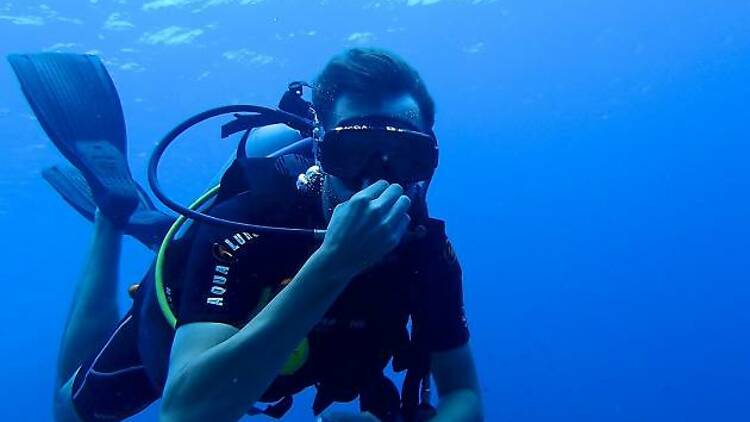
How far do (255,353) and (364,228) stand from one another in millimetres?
651

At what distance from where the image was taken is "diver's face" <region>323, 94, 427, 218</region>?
3.21 meters

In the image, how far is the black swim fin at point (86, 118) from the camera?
597cm

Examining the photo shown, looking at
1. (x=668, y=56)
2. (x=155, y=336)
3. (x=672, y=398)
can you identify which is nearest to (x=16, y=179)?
(x=155, y=336)

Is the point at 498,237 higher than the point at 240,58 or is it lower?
higher

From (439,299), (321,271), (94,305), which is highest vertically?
(439,299)

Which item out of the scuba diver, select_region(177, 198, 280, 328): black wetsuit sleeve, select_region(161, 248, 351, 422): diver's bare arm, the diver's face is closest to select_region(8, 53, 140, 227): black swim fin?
the scuba diver

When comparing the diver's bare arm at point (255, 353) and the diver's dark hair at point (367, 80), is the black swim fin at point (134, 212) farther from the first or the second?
the diver's bare arm at point (255, 353)

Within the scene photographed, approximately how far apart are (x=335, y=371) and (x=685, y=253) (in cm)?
8895

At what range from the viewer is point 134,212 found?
6121mm

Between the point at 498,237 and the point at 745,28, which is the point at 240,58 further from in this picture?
the point at 498,237

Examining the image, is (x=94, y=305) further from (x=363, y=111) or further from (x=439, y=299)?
(x=363, y=111)

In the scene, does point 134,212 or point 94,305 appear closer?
point 94,305

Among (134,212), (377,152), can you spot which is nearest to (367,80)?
(377,152)

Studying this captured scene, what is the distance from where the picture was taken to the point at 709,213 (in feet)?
260
